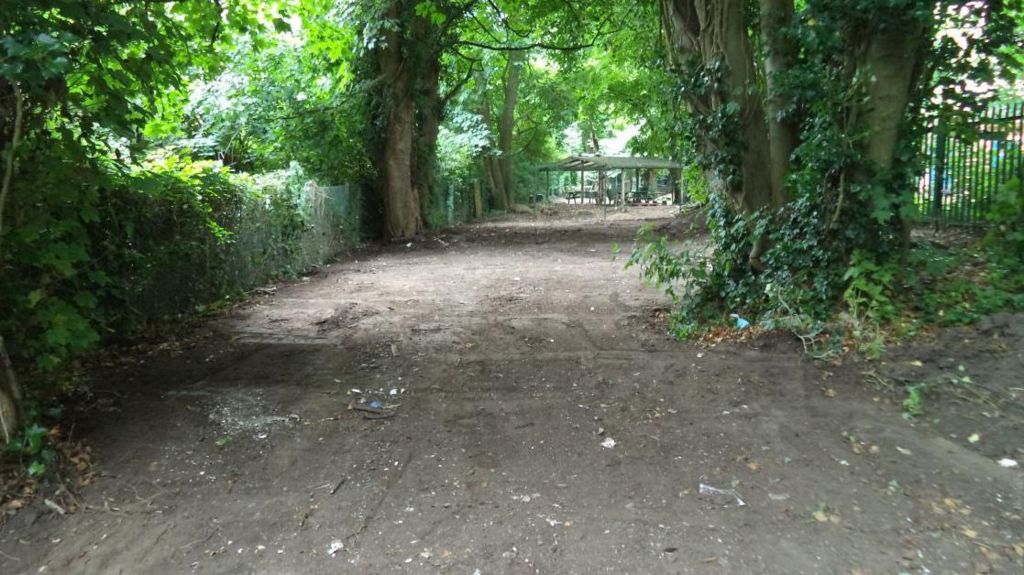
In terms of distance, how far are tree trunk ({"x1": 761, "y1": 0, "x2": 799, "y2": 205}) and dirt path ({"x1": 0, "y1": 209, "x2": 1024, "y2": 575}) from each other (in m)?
1.96

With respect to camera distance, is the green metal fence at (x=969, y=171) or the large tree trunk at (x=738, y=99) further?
the green metal fence at (x=969, y=171)

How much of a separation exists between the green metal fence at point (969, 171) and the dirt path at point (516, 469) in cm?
504

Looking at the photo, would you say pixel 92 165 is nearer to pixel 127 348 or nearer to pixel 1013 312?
pixel 127 348

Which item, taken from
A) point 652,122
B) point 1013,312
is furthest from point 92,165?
point 652,122

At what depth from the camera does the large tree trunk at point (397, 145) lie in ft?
55.0

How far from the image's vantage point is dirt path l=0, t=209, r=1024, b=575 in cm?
357

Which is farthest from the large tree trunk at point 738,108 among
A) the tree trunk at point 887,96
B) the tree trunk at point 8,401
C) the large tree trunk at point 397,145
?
the large tree trunk at point 397,145

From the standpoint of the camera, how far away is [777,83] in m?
6.91

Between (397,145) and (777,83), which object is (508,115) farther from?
(777,83)

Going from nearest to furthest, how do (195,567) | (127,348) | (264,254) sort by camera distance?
(195,567) → (127,348) → (264,254)

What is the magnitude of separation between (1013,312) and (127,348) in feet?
26.3

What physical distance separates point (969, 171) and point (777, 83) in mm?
5222

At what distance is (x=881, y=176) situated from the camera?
6250 millimetres

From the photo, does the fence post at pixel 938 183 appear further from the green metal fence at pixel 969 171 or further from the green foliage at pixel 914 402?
the green foliage at pixel 914 402
